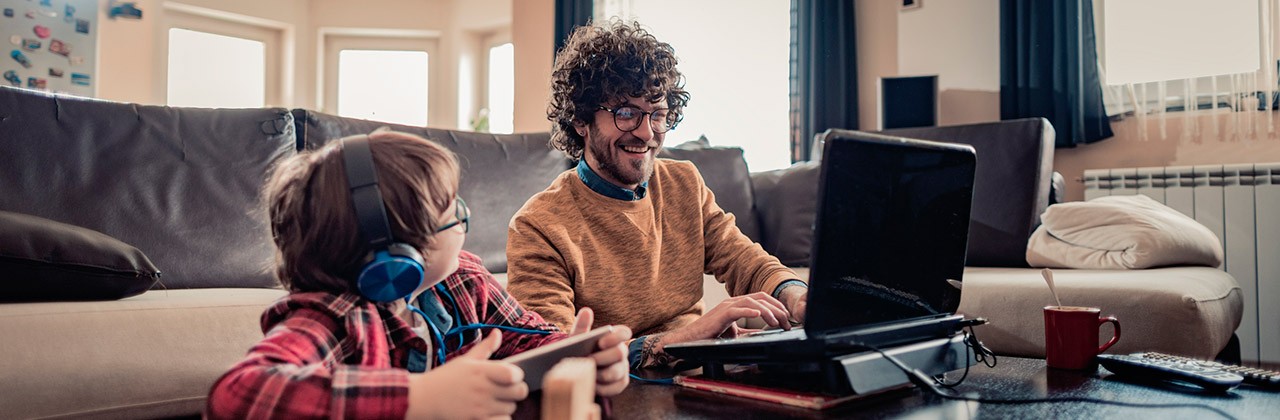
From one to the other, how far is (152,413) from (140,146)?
79 centimetres

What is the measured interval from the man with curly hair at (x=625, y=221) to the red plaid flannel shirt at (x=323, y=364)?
1.73 ft

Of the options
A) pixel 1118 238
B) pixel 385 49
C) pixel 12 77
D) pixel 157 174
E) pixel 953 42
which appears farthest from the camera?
pixel 385 49

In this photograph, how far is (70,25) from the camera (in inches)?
198

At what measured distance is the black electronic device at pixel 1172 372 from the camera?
94 cm

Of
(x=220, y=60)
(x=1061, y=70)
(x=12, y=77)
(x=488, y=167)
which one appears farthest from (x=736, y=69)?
(x=12, y=77)

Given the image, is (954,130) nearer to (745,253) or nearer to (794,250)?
(794,250)

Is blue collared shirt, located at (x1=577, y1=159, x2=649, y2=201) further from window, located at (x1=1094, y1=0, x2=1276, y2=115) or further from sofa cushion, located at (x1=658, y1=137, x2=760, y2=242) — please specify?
window, located at (x1=1094, y1=0, x2=1276, y2=115)

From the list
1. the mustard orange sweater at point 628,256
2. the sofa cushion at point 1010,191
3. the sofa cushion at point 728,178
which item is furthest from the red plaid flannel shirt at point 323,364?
the sofa cushion at point 1010,191

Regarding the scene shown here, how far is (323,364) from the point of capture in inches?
27.0

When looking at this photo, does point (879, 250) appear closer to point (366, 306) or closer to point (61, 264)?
point (366, 306)

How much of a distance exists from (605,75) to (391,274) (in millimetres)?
879

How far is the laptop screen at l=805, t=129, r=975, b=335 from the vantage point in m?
0.82

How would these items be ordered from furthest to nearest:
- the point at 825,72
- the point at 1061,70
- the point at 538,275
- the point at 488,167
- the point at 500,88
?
the point at 500,88 → the point at 825,72 → the point at 1061,70 → the point at 488,167 → the point at 538,275

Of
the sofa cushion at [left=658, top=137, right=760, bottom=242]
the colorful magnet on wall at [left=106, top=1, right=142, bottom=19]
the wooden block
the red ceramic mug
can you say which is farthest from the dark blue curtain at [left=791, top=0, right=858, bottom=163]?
the colorful magnet on wall at [left=106, top=1, right=142, bottom=19]
